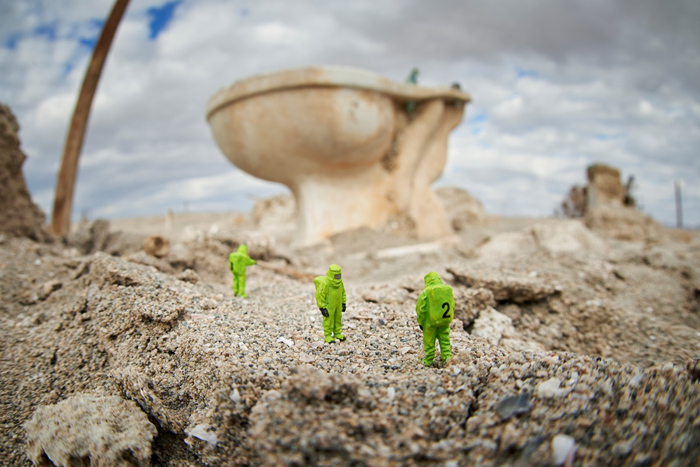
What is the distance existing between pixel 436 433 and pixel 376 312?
129cm

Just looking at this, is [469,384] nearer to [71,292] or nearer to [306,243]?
[71,292]

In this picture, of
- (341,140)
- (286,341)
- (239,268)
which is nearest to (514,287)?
(286,341)

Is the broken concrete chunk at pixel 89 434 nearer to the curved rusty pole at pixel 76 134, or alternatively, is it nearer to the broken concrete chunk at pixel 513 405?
the broken concrete chunk at pixel 513 405

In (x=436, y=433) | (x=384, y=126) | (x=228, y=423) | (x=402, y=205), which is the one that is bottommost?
(x=228, y=423)

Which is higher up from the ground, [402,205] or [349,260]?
[402,205]

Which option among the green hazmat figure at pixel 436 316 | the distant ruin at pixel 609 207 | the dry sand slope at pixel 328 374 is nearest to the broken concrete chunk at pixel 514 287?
the dry sand slope at pixel 328 374

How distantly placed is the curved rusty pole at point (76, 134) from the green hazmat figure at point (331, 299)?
690 centimetres

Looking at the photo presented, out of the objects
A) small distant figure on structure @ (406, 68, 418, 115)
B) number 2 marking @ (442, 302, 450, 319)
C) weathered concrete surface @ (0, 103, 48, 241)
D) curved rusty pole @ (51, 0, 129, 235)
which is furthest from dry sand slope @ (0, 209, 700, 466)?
small distant figure on structure @ (406, 68, 418, 115)

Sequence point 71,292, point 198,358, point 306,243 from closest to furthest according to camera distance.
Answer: point 198,358
point 71,292
point 306,243

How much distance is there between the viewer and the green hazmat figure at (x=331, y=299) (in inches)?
83.4

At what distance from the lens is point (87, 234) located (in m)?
6.37

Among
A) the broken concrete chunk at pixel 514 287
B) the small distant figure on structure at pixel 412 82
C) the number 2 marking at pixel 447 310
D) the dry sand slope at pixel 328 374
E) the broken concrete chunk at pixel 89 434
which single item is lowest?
the broken concrete chunk at pixel 89 434

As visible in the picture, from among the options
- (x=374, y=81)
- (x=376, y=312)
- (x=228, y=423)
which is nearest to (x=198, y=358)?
(x=228, y=423)

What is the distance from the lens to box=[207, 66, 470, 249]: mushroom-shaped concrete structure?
20.9ft
